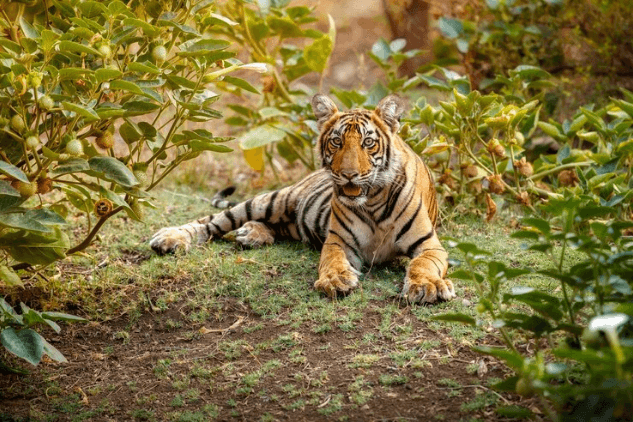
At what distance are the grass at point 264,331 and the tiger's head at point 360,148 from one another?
0.55 meters

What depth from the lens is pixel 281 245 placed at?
5508 mm

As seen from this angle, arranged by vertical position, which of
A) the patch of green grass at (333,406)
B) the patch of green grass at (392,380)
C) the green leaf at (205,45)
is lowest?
the patch of green grass at (333,406)

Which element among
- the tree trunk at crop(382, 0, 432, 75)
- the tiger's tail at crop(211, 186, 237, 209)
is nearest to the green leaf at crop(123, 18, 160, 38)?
the tiger's tail at crop(211, 186, 237, 209)

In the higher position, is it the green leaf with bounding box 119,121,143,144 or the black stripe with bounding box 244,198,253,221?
the green leaf with bounding box 119,121,143,144

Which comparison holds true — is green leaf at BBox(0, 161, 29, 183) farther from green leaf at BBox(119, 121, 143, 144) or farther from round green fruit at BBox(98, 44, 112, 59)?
green leaf at BBox(119, 121, 143, 144)

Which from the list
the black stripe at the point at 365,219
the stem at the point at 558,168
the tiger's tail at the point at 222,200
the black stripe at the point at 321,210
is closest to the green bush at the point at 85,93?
the black stripe at the point at 365,219

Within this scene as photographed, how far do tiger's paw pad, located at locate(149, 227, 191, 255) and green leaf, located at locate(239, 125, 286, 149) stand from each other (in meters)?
1.15

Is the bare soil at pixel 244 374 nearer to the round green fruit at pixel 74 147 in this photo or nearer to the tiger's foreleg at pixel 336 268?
the tiger's foreleg at pixel 336 268

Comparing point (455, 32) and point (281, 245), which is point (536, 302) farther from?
point (455, 32)

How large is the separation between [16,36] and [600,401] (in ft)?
9.43

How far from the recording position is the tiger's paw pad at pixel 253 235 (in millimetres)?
5434

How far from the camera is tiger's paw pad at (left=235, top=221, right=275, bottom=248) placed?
17.8 feet

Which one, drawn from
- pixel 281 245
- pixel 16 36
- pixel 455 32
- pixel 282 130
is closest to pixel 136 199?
pixel 16 36

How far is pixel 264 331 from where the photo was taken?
3.98 meters
